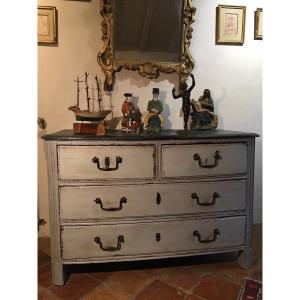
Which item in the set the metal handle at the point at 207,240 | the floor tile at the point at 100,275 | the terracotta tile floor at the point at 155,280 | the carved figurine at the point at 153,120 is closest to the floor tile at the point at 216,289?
the terracotta tile floor at the point at 155,280

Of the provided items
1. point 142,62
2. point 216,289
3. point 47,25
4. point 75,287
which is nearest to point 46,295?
point 75,287

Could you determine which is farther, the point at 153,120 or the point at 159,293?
the point at 153,120

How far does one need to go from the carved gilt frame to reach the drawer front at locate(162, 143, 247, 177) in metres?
0.71

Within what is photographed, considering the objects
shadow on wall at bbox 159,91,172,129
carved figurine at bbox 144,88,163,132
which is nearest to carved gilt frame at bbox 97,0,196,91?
shadow on wall at bbox 159,91,172,129

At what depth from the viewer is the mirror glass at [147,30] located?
1899 mm

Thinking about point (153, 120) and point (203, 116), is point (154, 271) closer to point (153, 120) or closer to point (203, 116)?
point (153, 120)

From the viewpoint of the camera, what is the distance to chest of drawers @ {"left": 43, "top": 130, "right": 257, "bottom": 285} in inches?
58.2

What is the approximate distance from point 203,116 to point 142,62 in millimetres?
607

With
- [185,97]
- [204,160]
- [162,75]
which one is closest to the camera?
[204,160]

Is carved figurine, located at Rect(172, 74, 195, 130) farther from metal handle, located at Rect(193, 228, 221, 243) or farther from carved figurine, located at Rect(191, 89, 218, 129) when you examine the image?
metal handle, located at Rect(193, 228, 221, 243)

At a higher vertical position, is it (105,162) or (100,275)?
(105,162)

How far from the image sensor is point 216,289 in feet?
5.02

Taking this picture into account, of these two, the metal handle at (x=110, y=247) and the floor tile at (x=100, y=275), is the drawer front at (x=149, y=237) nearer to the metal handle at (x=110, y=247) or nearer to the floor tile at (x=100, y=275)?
the metal handle at (x=110, y=247)
